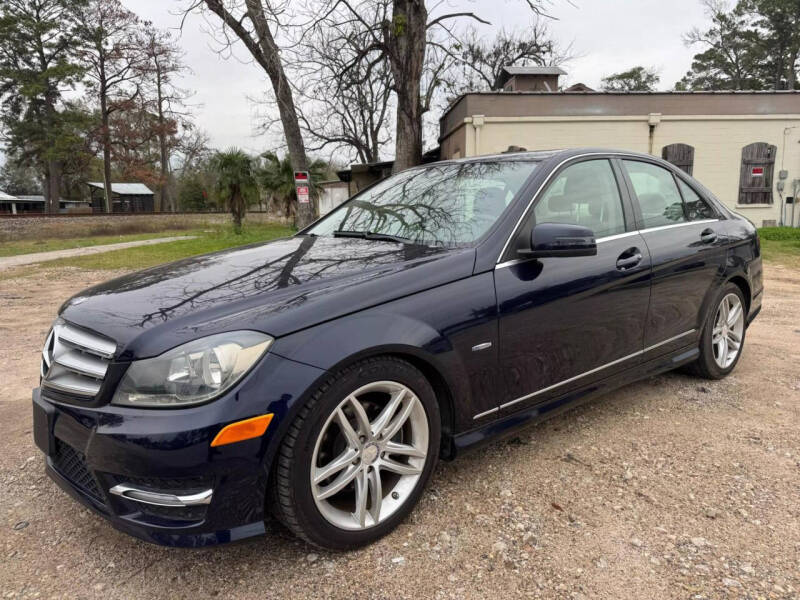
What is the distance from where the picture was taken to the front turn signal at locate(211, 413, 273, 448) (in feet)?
5.70

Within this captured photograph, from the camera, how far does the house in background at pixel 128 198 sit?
49.1 m

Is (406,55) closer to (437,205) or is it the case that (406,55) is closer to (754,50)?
(437,205)

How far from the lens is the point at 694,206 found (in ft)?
12.0

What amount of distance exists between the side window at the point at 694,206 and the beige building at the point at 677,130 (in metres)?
12.7

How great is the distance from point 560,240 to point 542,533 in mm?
1253

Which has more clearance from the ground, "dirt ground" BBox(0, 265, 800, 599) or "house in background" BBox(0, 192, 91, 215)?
"house in background" BBox(0, 192, 91, 215)

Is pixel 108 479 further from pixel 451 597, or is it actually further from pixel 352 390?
pixel 451 597

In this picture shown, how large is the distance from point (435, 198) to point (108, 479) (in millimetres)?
2047

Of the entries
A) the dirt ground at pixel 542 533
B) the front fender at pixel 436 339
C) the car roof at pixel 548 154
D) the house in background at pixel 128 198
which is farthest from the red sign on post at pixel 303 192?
the house in background at pixel 128 198

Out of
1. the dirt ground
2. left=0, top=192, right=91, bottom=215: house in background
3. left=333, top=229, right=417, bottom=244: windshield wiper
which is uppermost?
A: left=0, top=192, right=91, bottom=215: house in background

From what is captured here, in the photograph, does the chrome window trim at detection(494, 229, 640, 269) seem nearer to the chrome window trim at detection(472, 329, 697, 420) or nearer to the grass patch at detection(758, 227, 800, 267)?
the chrome window trim at detection(472, 329, 697, 420)

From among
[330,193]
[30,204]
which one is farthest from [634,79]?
[30,204]

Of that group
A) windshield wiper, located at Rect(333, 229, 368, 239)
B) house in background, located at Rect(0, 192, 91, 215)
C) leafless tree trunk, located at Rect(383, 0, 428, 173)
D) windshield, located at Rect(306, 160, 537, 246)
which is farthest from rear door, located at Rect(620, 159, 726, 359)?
house in background, located at Rect(0, 192, 91, 215)

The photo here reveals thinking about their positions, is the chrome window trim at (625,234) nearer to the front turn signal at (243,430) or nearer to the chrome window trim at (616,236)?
the chrome window trim at (616,236)
